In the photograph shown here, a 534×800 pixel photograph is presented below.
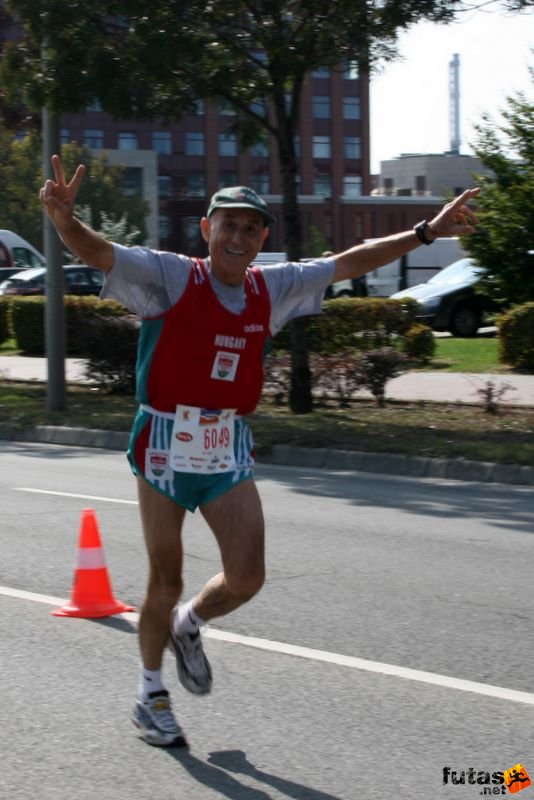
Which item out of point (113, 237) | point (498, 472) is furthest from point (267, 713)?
point (113, 237)

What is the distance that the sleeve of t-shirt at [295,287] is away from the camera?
501 cm

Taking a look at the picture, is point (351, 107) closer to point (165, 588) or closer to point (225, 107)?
point (225, 107)

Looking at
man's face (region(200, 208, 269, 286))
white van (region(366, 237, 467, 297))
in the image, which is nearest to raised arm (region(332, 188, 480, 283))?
man's face (region(200, 208, 269, 286))

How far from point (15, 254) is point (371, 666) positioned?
41383mm

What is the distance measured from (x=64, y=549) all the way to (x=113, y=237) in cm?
4657

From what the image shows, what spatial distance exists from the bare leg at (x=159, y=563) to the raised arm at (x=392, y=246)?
1.07 m

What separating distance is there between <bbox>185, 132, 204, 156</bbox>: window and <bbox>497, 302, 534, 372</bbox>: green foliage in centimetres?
7604

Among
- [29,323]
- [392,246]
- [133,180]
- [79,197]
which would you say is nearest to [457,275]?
[29,323]

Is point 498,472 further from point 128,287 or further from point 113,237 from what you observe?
point 113,237

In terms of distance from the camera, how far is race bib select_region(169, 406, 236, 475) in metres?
4.74

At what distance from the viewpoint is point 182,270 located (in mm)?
4723

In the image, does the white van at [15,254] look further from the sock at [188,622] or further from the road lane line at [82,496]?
the sock at [188,622]

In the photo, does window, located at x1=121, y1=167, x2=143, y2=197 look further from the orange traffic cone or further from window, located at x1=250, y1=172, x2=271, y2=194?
the orange traffic cone

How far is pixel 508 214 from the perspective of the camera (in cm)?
2438
